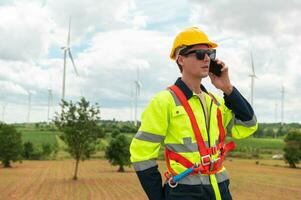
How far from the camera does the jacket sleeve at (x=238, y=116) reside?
4.38 meters

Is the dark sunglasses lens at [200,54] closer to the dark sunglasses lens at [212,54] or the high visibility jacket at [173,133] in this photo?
the dark sunglasses lens at [212,54]

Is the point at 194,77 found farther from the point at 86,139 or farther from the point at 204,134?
the point at 86,139

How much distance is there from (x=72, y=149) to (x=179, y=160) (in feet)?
140

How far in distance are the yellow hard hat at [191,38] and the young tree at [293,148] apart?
72337 mm

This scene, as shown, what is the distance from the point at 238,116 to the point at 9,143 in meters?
61.1

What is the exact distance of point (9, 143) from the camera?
62156 millimetres

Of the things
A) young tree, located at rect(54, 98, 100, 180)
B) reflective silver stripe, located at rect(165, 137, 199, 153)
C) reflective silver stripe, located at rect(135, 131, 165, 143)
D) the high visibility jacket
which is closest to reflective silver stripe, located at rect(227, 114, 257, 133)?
the high visibility jacket

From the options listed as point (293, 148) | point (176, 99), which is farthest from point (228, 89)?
point (293, 148)

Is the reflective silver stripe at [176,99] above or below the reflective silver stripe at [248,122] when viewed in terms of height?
above

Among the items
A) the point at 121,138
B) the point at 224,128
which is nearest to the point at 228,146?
the point at 224,128

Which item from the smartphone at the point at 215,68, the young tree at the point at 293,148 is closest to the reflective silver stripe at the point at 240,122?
the smartphone at the point at 215,68

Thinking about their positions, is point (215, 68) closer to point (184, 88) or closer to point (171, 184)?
point (184, 88)

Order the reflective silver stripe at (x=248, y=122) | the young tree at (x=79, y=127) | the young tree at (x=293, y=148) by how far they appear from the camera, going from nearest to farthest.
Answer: the reflective silver stripe at (x=248, y=122)
the young tree at (x=79, y=127)
the young tree at (x=293, y=148)

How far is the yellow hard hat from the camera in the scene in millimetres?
4141
